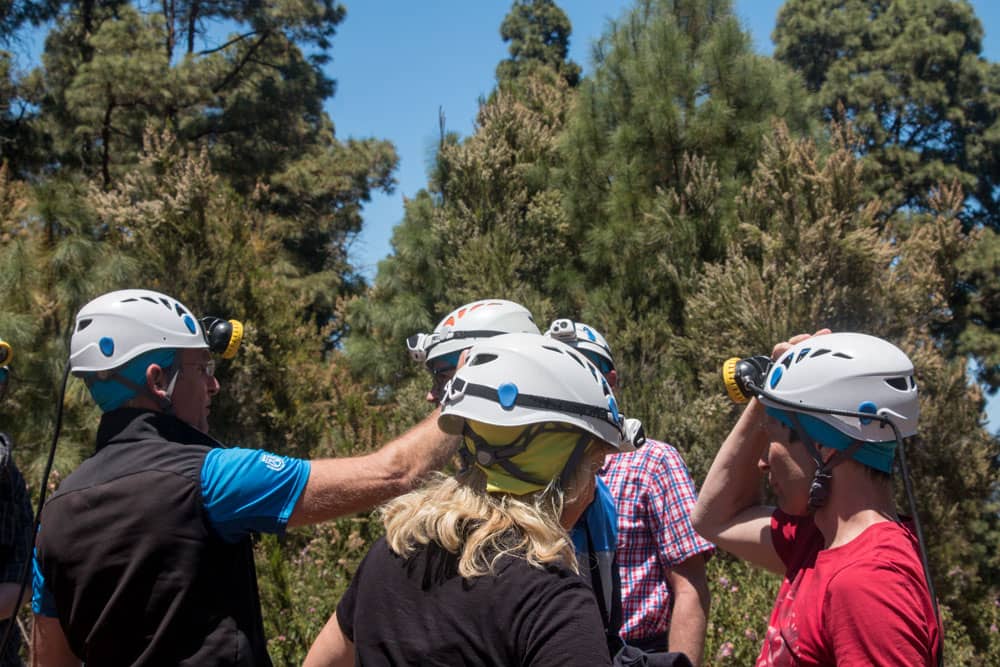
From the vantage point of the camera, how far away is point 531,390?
1.77 metres

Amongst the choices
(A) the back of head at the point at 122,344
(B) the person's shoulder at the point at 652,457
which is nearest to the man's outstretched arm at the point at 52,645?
(A) the back of head at the point at 122,344

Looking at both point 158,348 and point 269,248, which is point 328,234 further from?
point 158,348

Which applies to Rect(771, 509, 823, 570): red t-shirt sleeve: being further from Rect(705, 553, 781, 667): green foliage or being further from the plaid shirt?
Rect(705, 553, 781, 667): green foliage

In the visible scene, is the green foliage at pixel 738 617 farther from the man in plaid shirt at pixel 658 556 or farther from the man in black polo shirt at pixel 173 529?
the man in black polo shirt at pixel 173 529

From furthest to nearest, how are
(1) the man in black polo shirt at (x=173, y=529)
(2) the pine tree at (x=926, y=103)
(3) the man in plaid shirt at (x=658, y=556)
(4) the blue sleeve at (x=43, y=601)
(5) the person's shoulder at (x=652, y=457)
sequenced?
(2) the pine tree at (x=926, y=103) < (5) the person's shoulder at (x=652, y=457) < (3) the man in plaid shirt at (x=658, y=556) < (4) the blue sleeve at (x=43, y=601) < (1) the man in black polo shirt at (x=173, y=529)

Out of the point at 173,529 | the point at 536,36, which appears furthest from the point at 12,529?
the point at 536,36

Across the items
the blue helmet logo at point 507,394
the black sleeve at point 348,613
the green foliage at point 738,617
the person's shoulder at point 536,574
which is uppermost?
the blue helmet logo at point 507,394

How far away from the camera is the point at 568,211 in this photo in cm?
1293

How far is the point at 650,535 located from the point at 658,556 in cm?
7

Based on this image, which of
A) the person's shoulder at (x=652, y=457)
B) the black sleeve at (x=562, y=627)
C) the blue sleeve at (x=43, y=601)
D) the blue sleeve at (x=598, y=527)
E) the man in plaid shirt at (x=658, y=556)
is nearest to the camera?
the black sleeve at (x=562, y=627)

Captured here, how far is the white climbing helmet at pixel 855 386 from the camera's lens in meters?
2.02

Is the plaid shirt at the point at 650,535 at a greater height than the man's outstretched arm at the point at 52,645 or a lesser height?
greater

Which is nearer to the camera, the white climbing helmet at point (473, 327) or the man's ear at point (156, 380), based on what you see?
the man's ear at point (156, 380)

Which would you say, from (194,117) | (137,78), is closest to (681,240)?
(137,78)
